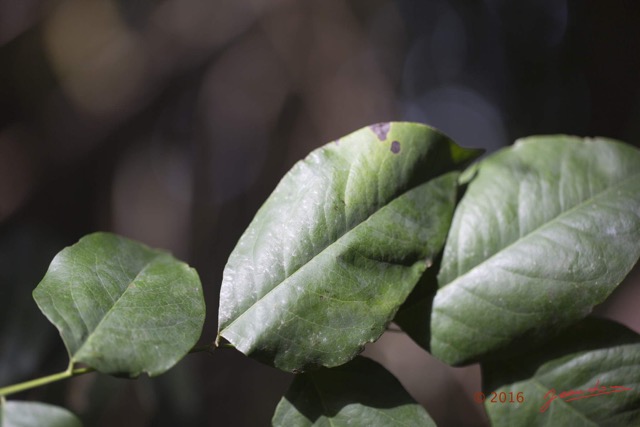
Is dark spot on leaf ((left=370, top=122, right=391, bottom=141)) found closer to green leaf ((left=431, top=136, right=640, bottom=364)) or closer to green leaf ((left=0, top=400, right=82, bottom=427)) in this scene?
green leaf ((left=431, top=136, right=640, bottom=364))

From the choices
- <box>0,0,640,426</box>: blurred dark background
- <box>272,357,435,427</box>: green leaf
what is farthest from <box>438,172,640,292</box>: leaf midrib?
<box>0,0,640,426</box>: blurred dark background

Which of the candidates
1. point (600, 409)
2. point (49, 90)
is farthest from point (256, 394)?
point (600, 409)

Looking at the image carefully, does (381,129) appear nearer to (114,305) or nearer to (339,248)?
(339,248)

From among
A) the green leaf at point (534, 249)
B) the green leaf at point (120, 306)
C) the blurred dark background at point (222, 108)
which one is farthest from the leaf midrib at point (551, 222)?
the blurred dark background at point (222, 108)

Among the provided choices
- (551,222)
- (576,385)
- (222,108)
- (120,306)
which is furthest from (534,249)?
(222,108)

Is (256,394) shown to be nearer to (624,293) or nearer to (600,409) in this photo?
(624,293)

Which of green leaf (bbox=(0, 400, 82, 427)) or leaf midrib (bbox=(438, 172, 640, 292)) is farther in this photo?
leaf midrib (bbox=(438, 172, 640, 292))
